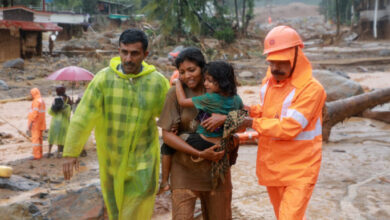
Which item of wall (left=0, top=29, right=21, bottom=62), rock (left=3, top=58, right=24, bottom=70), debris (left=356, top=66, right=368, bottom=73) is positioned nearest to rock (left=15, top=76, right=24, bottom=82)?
rock (left=3, top=58, right=24, bottom=70)

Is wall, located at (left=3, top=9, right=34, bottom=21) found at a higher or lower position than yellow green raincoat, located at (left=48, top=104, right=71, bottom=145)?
higher

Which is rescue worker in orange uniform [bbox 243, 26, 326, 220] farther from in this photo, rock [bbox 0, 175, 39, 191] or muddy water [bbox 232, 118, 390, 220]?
rock [bbox 0, 175, 39, 191]

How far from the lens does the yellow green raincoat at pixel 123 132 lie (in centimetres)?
330

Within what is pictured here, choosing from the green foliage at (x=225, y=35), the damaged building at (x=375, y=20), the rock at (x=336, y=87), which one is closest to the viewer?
the rock at (x=336, y=87)

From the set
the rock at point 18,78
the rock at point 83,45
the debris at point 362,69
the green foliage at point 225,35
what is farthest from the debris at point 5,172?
the rock at point 83,45

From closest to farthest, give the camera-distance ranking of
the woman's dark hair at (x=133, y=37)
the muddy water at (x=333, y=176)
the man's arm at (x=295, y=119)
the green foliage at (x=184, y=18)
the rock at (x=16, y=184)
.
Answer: the man's arm at (x=295, y=119) → the woman's dark hair at (x=133, y=37) → the muddy water at (x=333, y=176) → the rock at (x=16, y=184) → the green foliage at (x=184, y=18)

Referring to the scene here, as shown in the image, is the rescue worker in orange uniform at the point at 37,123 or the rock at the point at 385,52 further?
the rock at the point at 385,52

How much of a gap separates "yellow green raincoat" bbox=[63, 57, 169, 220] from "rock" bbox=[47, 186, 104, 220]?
1152 millimetres

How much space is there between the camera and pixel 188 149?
2941 mm

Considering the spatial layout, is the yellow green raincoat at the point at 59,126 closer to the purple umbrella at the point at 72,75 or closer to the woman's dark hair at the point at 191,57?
the purple umbrella at the point at 72,75

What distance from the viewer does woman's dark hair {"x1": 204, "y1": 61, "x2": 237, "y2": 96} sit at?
2.86 meters

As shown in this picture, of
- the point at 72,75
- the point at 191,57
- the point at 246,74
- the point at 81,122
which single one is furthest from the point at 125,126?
the point at 246,74

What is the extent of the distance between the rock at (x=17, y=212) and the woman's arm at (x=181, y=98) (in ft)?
7.40

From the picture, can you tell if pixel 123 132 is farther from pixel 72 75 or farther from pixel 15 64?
pixel 15 64
